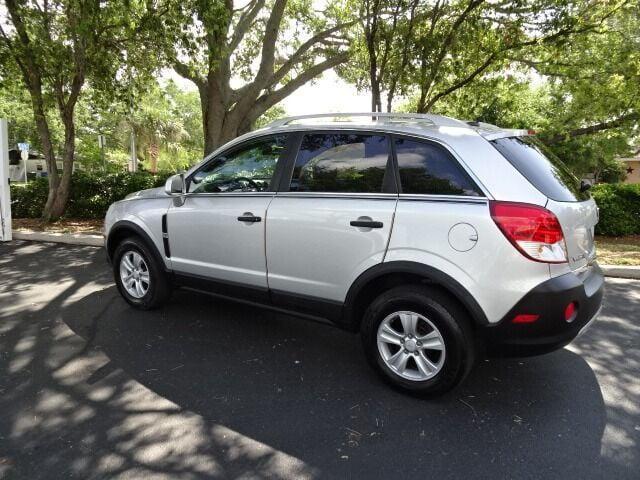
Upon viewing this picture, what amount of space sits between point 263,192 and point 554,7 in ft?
23.8

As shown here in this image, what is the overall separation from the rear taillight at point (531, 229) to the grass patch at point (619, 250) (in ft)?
16.6

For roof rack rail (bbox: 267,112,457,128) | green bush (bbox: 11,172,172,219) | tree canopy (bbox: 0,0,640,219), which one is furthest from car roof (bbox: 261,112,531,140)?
green bush (bbox: 11,172,172,219)

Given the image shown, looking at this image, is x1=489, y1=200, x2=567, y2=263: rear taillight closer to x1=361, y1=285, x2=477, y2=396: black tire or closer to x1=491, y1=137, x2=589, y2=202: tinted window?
x1=491, y1=137, x2=589, y2=202: tinted window

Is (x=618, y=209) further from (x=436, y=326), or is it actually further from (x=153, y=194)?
(x=153, y=194)

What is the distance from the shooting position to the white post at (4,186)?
26.8 feet

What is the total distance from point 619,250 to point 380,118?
6822 millimetres

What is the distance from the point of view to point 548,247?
2.74 meters

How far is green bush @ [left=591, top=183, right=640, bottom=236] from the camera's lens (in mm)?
10125

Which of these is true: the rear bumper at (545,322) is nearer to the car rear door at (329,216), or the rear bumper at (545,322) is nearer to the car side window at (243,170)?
the car rear door at (329,216)

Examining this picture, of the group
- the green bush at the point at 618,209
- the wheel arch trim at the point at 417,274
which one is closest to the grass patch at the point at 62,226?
the wheel arch trim at the point at 417,274

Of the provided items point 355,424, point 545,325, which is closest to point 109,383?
point 355,424

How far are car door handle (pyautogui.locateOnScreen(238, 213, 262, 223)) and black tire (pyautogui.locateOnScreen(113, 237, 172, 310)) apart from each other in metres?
1.20

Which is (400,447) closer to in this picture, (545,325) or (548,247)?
(545,325)

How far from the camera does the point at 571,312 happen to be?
9.30 feet
